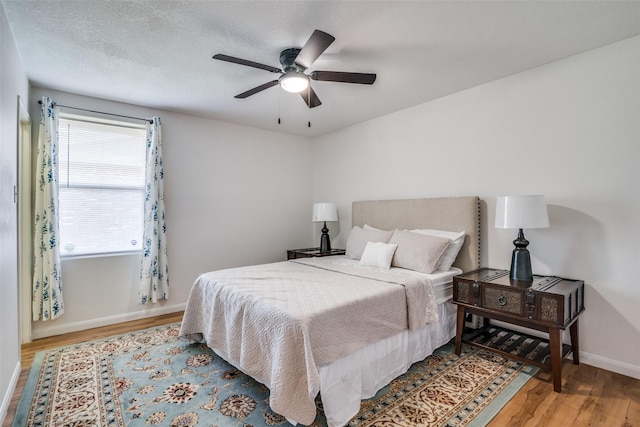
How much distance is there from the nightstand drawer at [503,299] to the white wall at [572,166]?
0.66m

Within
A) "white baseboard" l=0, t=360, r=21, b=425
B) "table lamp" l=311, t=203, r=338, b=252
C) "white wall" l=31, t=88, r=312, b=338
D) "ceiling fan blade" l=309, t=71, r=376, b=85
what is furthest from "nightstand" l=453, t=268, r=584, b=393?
"white baseboard" l=0, t=360, r=21, b=425

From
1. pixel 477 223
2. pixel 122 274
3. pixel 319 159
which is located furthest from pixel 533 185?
pixel 122 274

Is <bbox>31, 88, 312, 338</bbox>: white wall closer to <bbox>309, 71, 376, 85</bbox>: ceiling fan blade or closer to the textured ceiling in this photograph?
the textured ceiling

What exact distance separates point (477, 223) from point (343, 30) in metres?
2.24

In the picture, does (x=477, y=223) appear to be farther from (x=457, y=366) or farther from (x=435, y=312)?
(x=457, y=366)

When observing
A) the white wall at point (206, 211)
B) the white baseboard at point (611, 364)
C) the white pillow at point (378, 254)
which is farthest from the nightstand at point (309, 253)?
the white baseboard at point (611, 364)

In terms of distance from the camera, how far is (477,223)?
3158 millimetres

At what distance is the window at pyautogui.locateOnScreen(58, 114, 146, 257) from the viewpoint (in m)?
3.35

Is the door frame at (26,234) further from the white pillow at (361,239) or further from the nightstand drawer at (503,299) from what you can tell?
the nightstand drawer at (503,299)

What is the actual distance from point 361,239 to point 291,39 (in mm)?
2349

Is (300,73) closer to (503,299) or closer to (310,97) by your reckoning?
(310,97)

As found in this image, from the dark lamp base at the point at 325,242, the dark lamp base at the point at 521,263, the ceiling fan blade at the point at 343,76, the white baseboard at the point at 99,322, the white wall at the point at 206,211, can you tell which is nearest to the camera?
the ceiling fan blade at the point at 343,76

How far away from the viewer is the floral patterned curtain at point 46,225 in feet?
10.1

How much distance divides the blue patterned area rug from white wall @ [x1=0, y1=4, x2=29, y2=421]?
220 millimetres
